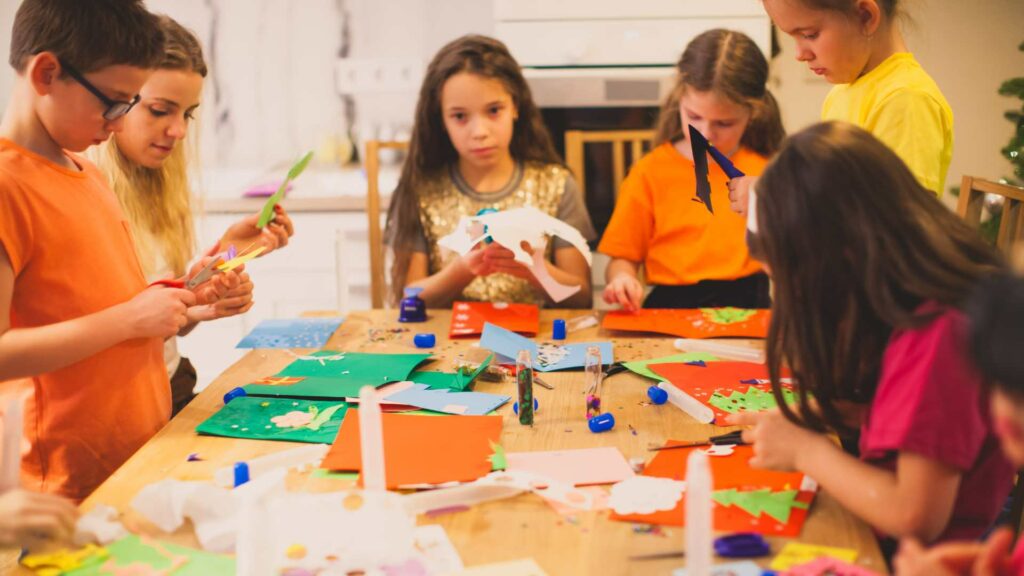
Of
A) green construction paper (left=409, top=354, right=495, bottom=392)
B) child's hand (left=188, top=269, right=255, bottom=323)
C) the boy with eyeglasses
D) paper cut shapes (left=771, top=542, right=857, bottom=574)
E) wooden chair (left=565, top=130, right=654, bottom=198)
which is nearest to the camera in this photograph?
paper cut shapes (left=771, top=542, right=857, bottom=574)

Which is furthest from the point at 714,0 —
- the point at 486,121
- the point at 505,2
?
the point at 486,121

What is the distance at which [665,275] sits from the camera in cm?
214

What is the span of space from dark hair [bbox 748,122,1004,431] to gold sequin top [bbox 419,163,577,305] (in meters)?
1.15

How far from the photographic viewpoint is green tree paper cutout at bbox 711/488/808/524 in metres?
1.00

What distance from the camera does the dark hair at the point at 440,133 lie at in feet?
7.13

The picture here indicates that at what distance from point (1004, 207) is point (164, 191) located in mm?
1554

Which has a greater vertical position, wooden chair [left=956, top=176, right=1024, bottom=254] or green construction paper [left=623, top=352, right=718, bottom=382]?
wooden chair [left=956, top=176, right=1024, bottom=254]

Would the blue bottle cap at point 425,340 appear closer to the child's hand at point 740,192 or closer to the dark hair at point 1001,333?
the child's hand at point 740,192

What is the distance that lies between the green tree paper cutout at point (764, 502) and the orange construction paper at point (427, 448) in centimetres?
28

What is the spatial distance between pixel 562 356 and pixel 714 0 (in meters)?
1.67

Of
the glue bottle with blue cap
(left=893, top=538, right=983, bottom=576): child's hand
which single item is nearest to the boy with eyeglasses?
the glue bottle with blue cap

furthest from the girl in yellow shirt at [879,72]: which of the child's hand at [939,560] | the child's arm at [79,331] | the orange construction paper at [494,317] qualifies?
the child's arm at [79,331]

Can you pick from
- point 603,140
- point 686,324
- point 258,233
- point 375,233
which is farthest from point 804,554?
point 603,140

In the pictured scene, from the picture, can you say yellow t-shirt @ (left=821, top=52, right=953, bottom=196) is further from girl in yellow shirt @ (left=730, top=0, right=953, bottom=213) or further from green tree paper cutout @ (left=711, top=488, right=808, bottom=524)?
green tree paper cutout @ (left=711, top=488, right=808, bottom=524)
